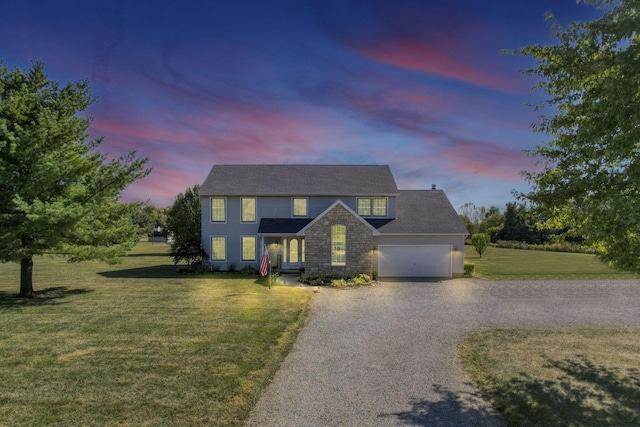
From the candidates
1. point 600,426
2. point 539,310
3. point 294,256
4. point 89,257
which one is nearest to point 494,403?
point 600,426

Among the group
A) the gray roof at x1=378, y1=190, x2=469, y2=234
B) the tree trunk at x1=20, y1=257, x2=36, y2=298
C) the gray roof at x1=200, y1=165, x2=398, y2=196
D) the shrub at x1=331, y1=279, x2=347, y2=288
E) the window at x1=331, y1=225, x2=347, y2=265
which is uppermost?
the gray roof at x1=200, y1=165, x2=398, y2=196

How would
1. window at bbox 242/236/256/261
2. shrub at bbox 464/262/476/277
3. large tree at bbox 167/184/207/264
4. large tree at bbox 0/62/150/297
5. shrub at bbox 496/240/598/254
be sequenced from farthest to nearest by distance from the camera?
shrub at bbox 496/240/598/254
large tree at bbox 167/184/207/264
window at bbox 242/236/256/261
shrub at bbox 464/262/476/277
large tree at bbox 0/62/150/297

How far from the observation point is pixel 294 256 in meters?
26.3

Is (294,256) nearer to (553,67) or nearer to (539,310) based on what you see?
(539,310)

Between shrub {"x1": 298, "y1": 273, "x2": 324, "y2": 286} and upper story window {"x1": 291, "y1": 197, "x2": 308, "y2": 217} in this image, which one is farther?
upper story window {"x1": 291, "y1": 197, "x2": 308, "y2": 217}

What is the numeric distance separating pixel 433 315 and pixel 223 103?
14.0m

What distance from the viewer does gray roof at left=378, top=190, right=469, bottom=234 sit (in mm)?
24219

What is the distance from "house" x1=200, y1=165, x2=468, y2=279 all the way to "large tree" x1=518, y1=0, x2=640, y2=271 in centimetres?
1468

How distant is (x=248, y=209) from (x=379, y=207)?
979cm

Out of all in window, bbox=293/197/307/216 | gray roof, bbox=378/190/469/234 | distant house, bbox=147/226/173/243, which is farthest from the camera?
distant house, bbox=147/226/173/243

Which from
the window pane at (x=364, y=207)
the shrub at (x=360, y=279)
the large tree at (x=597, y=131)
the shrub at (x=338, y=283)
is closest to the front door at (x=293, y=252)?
the window pane at (x=364, y=207)

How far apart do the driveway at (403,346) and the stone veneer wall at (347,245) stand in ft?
8.96

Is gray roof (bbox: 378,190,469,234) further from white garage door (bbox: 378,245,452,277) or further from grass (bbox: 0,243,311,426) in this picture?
grass (bbox: 0,243,311,426)

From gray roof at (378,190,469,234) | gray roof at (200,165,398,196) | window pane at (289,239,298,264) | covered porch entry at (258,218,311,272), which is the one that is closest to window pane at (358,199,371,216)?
gray roof at (200,165,398,196)
